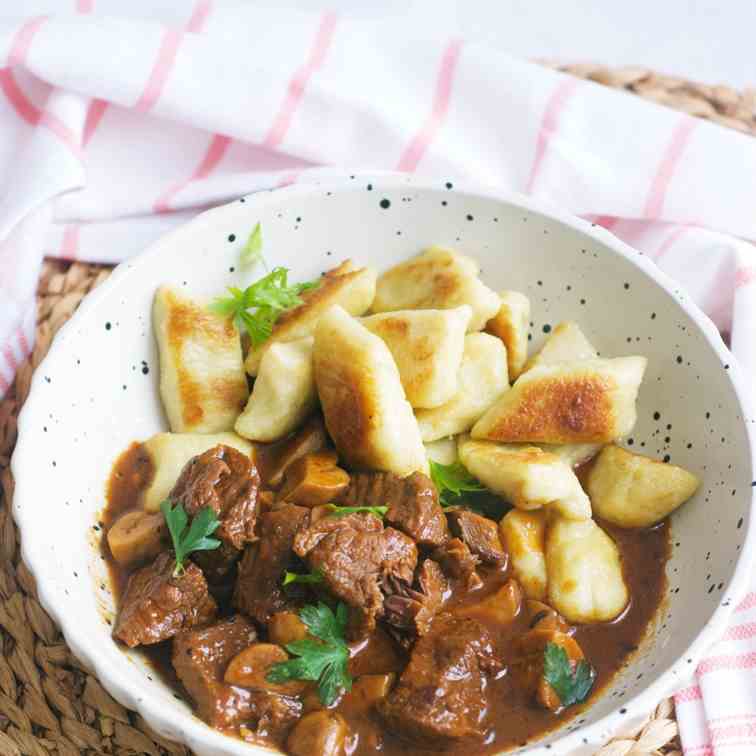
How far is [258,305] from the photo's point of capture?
3621 mm

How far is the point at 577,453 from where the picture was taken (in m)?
3.49

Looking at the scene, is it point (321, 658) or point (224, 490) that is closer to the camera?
point (321, 658)

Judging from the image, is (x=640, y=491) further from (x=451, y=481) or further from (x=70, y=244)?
(x=70, y=244)

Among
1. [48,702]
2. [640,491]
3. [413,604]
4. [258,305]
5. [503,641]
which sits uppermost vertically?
[258,305]

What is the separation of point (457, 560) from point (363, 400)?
49 cm

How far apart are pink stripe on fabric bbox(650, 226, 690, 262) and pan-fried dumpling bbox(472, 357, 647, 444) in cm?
91

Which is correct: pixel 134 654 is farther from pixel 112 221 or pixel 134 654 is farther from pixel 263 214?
pixel 112 221

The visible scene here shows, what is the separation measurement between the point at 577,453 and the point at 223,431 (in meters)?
1.02

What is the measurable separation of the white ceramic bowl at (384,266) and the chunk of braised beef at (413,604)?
0.41 meters

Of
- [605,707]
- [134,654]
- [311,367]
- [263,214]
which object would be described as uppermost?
[263,214]

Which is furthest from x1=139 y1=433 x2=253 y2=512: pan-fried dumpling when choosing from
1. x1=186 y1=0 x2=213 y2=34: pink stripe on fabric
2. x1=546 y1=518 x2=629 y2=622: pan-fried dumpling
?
x1=186 y1=0 x2=213 y2=34: pink stripe on fabric

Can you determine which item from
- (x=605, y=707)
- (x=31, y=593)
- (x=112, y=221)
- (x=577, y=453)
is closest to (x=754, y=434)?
(x=577, y=453)

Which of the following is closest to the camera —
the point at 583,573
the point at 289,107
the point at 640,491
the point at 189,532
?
the point at 189,532

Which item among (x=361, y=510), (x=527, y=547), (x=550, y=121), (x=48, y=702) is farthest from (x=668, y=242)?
(x=48, y=702)
